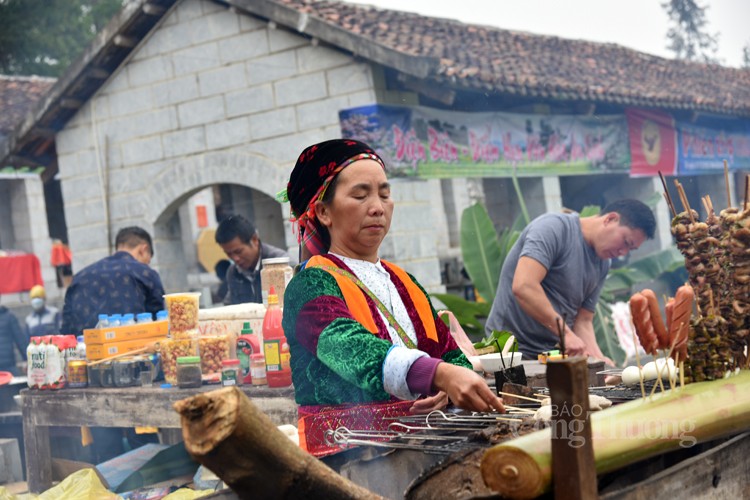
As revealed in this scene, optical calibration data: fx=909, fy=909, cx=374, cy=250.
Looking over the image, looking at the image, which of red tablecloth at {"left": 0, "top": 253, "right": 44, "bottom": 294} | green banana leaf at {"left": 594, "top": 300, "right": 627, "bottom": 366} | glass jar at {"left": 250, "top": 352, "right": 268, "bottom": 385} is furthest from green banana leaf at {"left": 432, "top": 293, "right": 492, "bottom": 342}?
red tablecloth at {"left": 0, "top": 253, "right": 44, "bottom": 294}

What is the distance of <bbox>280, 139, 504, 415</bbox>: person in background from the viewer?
2.54m

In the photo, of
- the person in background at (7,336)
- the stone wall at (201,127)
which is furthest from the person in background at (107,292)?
the person in background at (7,336)

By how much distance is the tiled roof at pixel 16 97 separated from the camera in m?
17.7

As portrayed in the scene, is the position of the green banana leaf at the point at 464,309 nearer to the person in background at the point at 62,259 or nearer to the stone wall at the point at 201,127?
the stone wall at the point at 201,127

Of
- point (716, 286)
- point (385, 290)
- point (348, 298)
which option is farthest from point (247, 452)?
point (716, 286)

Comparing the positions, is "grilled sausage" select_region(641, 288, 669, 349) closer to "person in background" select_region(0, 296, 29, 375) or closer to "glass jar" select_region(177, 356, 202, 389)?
"glass jar" select_region(177, 356, 202, 389)

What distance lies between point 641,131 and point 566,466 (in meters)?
13.7

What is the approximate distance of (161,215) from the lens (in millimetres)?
11930

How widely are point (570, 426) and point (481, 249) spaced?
7.38m

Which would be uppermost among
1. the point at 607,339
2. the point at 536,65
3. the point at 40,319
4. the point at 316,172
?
the point at 536,65

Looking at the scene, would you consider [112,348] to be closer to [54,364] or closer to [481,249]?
[54,364]

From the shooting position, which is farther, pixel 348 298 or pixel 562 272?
pixel 562 272

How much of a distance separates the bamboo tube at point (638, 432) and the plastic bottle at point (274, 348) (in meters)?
2.62

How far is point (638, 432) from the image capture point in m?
2.21
